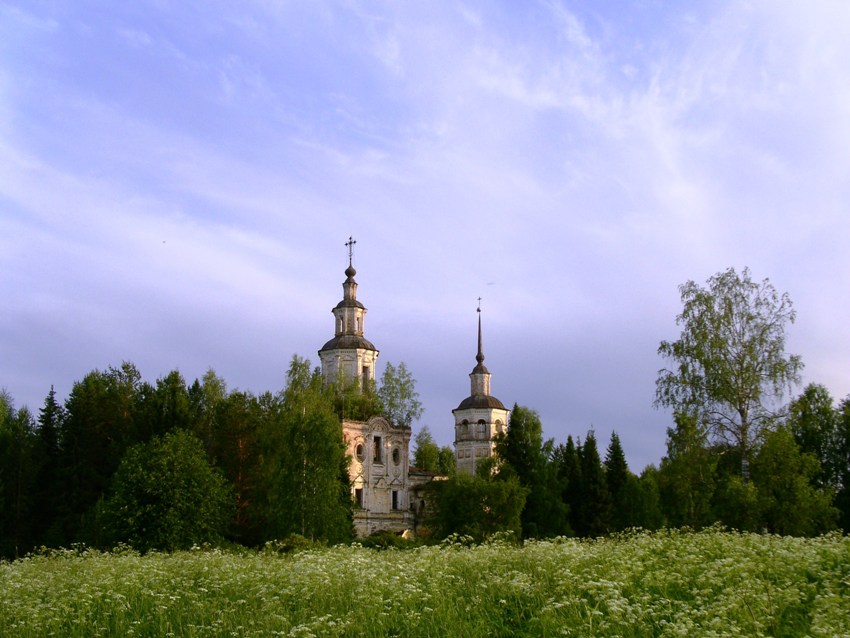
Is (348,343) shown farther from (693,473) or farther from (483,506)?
(693,473)

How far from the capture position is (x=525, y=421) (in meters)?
52.6

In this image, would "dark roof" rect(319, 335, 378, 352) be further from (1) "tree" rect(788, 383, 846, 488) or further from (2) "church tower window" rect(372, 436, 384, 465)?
(1) "tree" rect(788, 383, 846, 488)

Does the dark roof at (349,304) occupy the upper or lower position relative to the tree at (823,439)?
upper

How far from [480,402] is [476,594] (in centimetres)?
6130

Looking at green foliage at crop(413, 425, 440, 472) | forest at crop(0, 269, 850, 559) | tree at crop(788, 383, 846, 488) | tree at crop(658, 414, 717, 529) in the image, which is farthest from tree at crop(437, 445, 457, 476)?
tree at crop(658, 414, 717, 529)

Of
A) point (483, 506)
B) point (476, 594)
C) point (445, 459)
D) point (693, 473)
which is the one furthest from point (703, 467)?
point (445, 459)

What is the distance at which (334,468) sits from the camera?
45312mm

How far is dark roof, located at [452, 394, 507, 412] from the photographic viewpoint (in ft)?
245

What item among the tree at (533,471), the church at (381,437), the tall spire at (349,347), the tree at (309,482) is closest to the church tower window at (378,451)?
the church at (381,437)

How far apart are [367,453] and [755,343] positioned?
111ft

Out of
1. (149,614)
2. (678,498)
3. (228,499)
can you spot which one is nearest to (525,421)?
(678,498)

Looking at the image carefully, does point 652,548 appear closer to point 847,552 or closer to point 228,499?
point 847,552

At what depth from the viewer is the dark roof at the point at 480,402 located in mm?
74625

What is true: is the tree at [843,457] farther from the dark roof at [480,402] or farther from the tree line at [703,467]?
the dark roof at [480,402]
